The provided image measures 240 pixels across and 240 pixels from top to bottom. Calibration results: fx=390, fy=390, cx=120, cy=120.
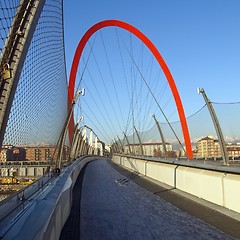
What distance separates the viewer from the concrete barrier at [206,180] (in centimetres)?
812

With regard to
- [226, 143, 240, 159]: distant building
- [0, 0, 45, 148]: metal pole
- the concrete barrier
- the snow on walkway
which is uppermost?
[0, 0, 45, 148]: metal pole

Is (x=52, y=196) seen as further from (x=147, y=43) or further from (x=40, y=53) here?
(x=147, y=43)

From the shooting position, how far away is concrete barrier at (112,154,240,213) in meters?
8.12

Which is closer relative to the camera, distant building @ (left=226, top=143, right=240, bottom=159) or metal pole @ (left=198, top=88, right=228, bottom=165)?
metal pole @ (left=198, top=88, right=228, bottom=165)

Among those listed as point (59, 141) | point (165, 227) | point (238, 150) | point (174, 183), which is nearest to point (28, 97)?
point (165, 227)

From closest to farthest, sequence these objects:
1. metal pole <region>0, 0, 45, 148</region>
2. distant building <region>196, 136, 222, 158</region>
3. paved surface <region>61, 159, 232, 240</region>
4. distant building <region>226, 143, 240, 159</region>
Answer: metal pole <region>0, 0, 45, 148</region> → paved surface <region>61, 159, 232, 240</region> → distant building <region>226, 143, 240, 159</region> → distant building <region>196, 136, 222, 158</region>

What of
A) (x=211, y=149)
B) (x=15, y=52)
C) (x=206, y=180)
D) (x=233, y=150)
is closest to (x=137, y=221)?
(x=206, y=180)

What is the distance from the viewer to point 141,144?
23.0 m

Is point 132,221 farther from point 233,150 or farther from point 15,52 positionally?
point 15,52

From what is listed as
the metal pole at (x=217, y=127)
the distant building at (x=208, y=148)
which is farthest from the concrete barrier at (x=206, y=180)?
the distant building at (x=208, y=148)

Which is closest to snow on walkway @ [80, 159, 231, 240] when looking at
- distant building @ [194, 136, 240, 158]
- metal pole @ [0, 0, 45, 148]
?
distant building @ [194, 136, 240, 158]

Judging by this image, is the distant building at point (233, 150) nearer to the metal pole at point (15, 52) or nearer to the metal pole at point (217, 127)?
the metal pole at point (217, 127)

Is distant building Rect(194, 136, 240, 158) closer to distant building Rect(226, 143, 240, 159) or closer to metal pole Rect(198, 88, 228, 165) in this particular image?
distant building Rect(226, 143, 240, 159)

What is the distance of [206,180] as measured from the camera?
9758 mm
